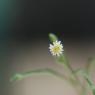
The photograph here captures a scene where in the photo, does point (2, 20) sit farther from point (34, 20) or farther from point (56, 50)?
point (56, 50)

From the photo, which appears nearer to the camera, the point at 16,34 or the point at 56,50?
the point at 56,50

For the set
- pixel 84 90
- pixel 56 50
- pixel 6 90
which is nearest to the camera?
pixel 56 50

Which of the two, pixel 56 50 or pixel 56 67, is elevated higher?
pixel 56 67

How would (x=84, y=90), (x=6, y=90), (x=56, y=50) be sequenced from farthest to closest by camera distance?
(x=6, y=90), (x=84, y=90), (x=56, y=50)

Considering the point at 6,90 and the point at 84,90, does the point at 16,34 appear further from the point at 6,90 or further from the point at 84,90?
the point at 84,90

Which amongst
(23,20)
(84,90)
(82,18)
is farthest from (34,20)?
(84,90)

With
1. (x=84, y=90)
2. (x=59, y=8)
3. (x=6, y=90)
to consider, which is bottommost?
(x=84, y=90)
